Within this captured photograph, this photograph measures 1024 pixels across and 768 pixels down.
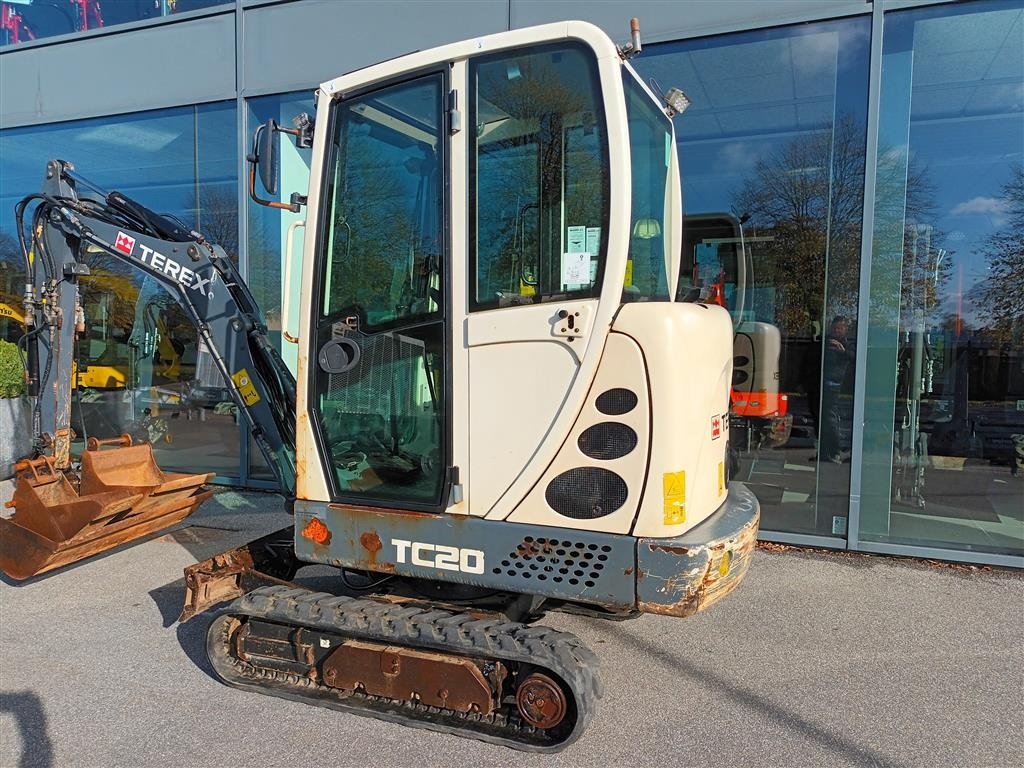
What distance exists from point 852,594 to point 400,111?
4.14 metres

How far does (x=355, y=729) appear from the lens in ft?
9.88

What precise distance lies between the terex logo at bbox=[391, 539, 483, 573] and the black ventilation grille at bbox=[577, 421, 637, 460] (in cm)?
66

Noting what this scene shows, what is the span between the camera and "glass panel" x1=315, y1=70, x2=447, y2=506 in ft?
10.1

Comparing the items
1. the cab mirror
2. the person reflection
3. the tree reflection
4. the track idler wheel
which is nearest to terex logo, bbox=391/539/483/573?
the track idler wheel

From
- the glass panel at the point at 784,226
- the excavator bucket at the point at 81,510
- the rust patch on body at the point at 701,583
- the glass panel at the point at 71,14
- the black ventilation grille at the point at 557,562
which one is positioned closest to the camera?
the rust patch on body at the point at 701,583

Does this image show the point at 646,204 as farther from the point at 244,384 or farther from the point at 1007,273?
the point at 1007,273

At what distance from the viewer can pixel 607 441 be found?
2729mm

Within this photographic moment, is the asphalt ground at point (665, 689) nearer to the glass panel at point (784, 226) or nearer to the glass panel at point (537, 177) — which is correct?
the glass panel at point (784, 226)

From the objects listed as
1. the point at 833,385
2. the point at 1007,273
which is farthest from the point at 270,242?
the point at 1007,273

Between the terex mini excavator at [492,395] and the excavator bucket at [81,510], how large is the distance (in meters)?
0.90

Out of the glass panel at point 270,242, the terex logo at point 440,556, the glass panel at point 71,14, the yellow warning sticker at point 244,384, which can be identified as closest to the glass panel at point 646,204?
the terex logo at point 440,556

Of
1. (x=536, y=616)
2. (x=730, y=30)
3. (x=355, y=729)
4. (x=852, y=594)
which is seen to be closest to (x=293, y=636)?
(x=355, y=729)

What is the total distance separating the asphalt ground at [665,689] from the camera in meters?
2.85

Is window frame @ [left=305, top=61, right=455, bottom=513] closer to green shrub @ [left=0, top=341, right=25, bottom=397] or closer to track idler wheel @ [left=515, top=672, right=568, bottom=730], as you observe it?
track idler wheel @ [left=515, top=672, right=568, bottom=730]
